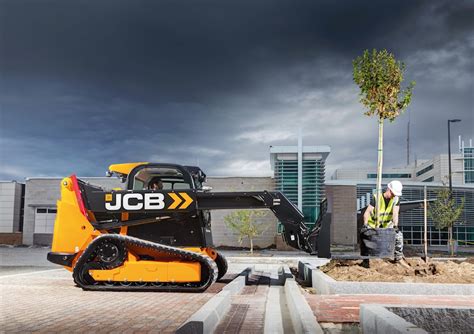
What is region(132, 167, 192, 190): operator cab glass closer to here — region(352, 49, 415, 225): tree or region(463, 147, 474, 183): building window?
region(352, 49, 415, 225): tree

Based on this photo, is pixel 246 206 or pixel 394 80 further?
pixel 394 80

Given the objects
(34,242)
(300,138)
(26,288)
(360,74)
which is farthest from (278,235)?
(26,288)

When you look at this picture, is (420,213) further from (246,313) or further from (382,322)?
(382,322)

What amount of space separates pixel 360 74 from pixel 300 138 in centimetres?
2593

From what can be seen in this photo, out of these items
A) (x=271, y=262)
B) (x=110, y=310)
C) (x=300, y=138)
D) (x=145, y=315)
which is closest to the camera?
(x=145, y=315)

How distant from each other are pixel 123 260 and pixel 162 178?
219 centimetres

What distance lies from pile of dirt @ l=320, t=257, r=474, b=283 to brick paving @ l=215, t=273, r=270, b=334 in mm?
1699

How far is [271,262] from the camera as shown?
22594mm

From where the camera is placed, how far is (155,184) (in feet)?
39.2

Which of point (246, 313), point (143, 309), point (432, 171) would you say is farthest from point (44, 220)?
point (432, 171)

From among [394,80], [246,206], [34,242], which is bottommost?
[34,242]

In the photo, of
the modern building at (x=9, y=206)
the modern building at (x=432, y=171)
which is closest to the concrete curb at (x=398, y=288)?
the modern building at (x=9, y=206)

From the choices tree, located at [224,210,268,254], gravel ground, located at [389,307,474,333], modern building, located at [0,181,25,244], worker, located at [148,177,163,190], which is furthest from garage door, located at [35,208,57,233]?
gravel ground, located at [389,307,474,333]

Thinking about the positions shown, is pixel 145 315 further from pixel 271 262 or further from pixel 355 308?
pixel 271 262
